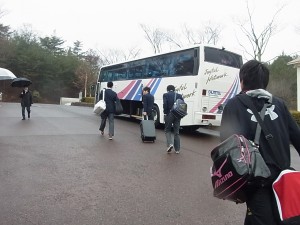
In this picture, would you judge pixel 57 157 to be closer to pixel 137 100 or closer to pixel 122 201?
pixel 122 201

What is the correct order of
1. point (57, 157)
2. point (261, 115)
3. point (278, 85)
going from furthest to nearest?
point (278, 85)
point (57, 157)
point (261, 115)

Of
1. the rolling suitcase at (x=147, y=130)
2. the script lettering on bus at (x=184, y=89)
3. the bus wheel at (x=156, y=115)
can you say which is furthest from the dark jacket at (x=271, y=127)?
the bus wheel at (x=156, y=115)

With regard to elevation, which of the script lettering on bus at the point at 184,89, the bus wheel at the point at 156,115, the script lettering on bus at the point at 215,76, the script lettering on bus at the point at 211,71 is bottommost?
the bus wheel at the point at 156,115

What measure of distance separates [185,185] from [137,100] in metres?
11.0

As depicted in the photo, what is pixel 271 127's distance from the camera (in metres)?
2.43

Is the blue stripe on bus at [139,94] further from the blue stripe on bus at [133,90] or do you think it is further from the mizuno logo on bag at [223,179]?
the mizuno logo on bag at [223,179]

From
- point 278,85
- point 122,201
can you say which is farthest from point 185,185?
point 278,85

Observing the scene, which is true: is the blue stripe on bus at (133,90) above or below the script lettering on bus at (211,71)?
below

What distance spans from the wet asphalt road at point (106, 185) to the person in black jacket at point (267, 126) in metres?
2.09

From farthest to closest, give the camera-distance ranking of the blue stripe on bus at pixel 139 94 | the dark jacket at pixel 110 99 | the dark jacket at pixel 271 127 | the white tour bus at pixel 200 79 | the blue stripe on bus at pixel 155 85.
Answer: the blue stripe on bus at pixel 139 94
the blue stripe on bus at pixel 155 85
the white tour bus at pixel 200 79
the dark jacket at pixel 110 99
the dark jacket at pixel 271 127

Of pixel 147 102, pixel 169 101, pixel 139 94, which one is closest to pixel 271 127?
pixel 169 101

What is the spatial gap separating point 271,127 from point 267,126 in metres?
0.04

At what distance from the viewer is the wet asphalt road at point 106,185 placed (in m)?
4.41

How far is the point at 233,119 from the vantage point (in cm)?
249
